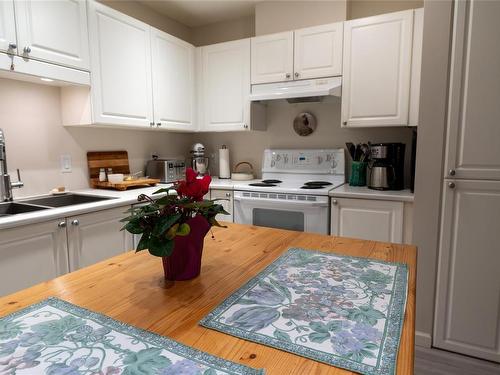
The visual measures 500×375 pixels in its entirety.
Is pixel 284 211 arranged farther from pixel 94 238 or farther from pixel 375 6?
pixel 375 6

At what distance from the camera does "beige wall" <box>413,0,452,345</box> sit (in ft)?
5.98

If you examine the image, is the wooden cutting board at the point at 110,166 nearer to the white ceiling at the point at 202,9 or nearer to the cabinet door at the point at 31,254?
the cabinet door at the point at 31,254

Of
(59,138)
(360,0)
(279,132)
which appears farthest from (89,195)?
(360,0)

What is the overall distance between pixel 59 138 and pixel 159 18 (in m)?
1.55

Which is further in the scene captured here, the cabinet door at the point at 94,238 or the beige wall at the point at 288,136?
the beige wall at the point at 288,136

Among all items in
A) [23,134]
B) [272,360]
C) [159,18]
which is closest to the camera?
[272,360]

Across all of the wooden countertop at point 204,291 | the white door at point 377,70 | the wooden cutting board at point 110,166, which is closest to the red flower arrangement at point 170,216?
the wooden countertop at point 204,291

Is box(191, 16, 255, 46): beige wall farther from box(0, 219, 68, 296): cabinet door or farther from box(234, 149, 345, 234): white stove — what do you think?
box(0, 219, 68, 296): cabinet door

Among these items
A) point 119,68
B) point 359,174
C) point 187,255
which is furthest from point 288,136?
point 187,255

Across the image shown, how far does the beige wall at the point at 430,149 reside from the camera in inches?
71.8

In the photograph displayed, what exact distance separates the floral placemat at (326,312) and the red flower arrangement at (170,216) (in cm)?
20

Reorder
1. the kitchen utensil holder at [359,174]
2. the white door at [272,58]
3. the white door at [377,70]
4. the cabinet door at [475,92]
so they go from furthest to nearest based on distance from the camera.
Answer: the white door at [272,58] < the kitchen utensil holder at [359,174] < the white door at [377,70] < the cabinet door at [475,92]

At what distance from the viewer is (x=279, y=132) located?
3236 millimetres

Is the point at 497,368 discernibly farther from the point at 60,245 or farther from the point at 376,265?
the point at 60,245
